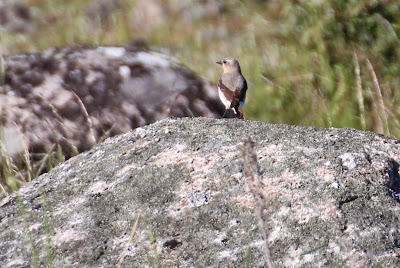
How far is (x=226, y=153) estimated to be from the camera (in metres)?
2.47

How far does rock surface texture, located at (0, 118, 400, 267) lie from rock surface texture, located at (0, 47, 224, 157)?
4.72 feet

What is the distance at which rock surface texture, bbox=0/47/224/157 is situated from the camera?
4.07 meters

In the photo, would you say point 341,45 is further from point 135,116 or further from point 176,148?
point 176,148

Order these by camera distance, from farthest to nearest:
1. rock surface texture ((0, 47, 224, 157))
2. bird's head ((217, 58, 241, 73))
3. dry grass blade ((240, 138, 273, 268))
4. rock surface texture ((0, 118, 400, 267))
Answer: bird's head ((217, 58, 241, 73)) < rock surface texture ((0, 47, 224, 157)) < dry grass blade ((240, 138, 273, 268)) < rock surface texture ((0, 118, 400, 267))

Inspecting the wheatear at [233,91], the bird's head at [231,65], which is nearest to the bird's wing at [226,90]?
the wheatear at [233,91]

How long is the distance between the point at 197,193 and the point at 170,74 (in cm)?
246

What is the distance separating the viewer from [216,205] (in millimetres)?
2227

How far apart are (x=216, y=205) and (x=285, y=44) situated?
13.7ft

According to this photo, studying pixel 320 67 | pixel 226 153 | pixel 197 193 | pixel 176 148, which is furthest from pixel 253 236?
pixel 320 67

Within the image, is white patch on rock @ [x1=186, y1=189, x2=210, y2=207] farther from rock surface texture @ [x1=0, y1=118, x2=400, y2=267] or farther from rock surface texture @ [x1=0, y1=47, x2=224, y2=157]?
rock surface texture @ [x1=0, y1=47, x2=224, y2=157]

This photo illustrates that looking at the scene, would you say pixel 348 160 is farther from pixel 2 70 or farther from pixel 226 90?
pixel 2 70

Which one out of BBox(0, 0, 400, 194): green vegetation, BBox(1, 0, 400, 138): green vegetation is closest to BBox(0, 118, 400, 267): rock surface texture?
BBox(0, 0, 400, 194): green vegetation

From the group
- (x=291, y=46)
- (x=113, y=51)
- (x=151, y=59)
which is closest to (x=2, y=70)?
(x=113, y=51)

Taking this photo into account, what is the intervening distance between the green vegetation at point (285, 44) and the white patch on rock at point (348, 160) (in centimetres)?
163
